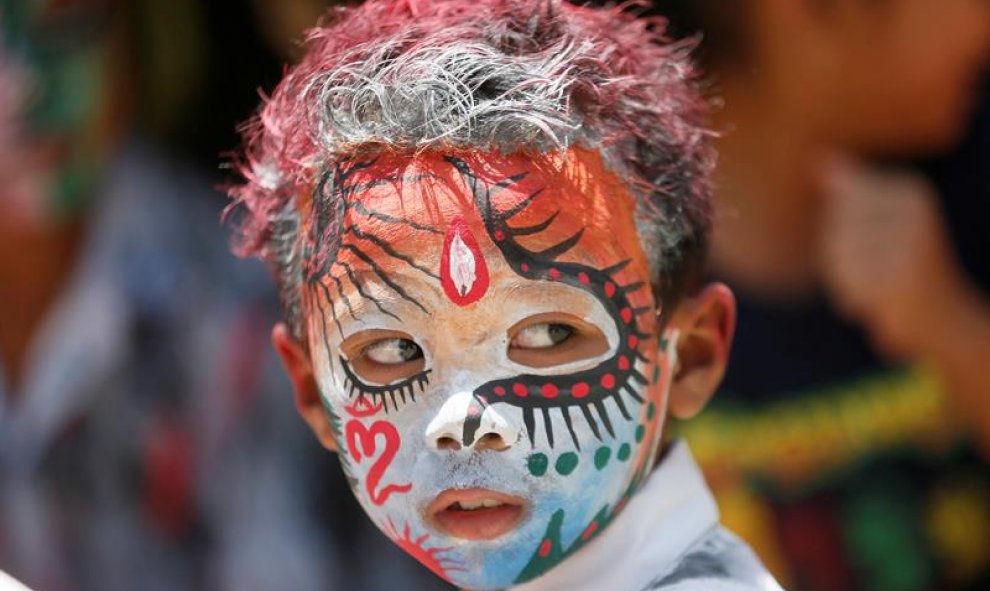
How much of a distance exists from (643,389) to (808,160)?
221cm

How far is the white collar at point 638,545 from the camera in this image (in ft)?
6.15

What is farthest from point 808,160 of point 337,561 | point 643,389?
point 643,389

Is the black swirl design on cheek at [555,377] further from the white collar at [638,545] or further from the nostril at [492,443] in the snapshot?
the white collar at [638,545]

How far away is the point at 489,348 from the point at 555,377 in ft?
0.28

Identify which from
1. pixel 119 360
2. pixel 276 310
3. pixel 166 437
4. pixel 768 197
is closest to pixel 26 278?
pixel 119 360

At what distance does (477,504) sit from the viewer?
5.77 feet

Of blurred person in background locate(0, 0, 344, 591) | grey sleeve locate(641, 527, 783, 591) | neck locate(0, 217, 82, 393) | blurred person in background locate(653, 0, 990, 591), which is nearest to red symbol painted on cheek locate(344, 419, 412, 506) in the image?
grey sleeve locate(641, 527, 783, 591)

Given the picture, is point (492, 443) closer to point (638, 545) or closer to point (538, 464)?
point (538, 464)

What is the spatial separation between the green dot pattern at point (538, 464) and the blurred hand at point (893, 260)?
87.7 inches

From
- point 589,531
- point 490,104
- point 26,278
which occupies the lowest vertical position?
point 26,278

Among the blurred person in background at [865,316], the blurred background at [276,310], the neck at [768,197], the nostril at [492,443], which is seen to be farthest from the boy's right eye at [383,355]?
the neck at [768,197]

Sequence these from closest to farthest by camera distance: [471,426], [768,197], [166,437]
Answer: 1. [471,426]
2. [768,197]
3. [166,437]

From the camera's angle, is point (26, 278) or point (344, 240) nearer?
point (344, 240)

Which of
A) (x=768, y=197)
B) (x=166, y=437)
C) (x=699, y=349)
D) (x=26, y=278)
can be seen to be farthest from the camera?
(x=26, y=278)
